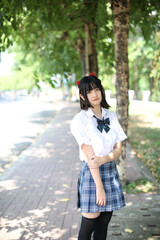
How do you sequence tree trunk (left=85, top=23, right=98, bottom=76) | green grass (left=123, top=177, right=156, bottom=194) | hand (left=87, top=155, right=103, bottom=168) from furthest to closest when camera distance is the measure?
tree trunk (left=85, top=23, right=98, bottom=76) → green grass (left=123, top=177, right=156, bottom=194) → hand (left=87, top=155, right=103, bottom=168)

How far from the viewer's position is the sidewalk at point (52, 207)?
387 cm

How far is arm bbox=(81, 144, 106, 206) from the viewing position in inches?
99.7

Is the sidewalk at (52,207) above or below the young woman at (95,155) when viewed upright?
below

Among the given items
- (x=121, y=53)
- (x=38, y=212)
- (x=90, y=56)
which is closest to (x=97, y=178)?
(x=38, y=212)

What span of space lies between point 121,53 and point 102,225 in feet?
10.6

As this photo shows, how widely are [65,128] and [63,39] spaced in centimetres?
461

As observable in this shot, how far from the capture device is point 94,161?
2.52 m

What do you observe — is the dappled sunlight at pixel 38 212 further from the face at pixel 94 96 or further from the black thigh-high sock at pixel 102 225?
the face at pixel 94 96

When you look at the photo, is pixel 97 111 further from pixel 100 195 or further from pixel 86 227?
pixel 86 227

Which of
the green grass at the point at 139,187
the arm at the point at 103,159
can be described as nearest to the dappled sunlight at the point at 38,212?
the green grass at the point at 139,187

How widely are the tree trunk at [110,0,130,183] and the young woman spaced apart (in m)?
2.59

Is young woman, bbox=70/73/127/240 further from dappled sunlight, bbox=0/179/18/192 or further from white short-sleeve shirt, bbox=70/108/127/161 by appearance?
dappled sunlight, bbox=0/179/18/192

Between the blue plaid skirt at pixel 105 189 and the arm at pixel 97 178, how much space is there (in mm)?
63

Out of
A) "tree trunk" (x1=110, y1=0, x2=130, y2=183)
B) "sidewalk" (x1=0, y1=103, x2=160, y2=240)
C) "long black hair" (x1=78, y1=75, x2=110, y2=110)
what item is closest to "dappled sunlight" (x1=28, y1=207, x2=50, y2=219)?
"sidewalk" (x1=0, y1=103, x2=160, y2=240)
